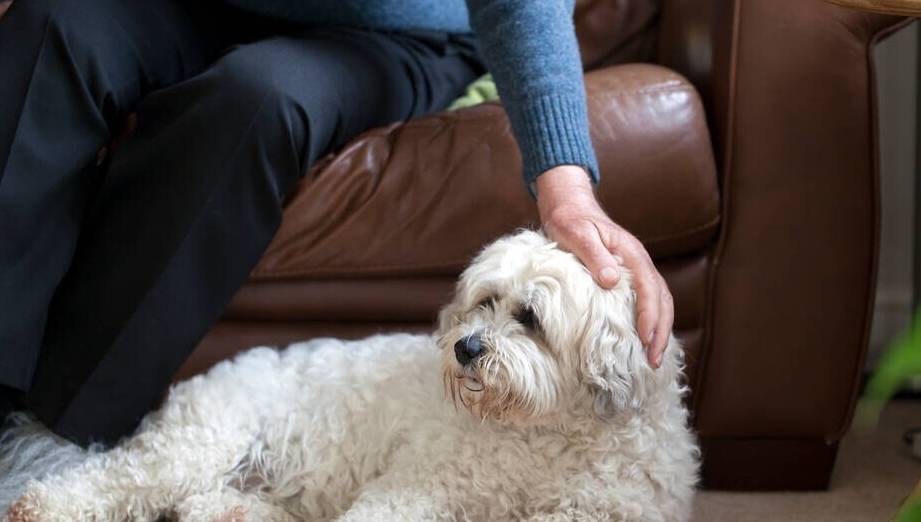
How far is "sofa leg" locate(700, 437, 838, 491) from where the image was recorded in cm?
151

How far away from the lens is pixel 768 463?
152 cm

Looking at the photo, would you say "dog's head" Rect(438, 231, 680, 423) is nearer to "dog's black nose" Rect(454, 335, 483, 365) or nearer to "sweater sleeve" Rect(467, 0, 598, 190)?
"dog's black nose" Rect(454, 335, 483, 365)

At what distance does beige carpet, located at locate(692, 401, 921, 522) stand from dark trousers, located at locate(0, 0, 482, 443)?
0.73m

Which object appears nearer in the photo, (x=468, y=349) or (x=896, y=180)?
(x=468, y=349)

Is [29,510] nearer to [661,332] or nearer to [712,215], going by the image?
[661,332]

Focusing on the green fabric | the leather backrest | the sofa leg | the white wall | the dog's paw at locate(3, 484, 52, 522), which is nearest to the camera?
the dog's paw at locate(3, 484, 52, 522)

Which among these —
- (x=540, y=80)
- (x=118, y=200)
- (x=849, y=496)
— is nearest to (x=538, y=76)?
(x=540, y=80)

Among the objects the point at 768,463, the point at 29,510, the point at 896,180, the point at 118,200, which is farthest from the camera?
the point at 896,180

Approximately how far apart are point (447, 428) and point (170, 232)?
1.35 ft

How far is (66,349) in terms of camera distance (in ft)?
4.28

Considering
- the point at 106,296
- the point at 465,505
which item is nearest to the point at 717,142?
the point at 465,505

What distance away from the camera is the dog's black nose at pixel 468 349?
1104 mm

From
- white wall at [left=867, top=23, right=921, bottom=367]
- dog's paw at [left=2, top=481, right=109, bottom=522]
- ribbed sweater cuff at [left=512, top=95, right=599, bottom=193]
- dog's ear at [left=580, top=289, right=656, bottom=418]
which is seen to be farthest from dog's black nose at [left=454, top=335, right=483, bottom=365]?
white wall at [left=867, top=23, right=921, bottom=367]

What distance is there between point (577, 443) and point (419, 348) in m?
0.26
